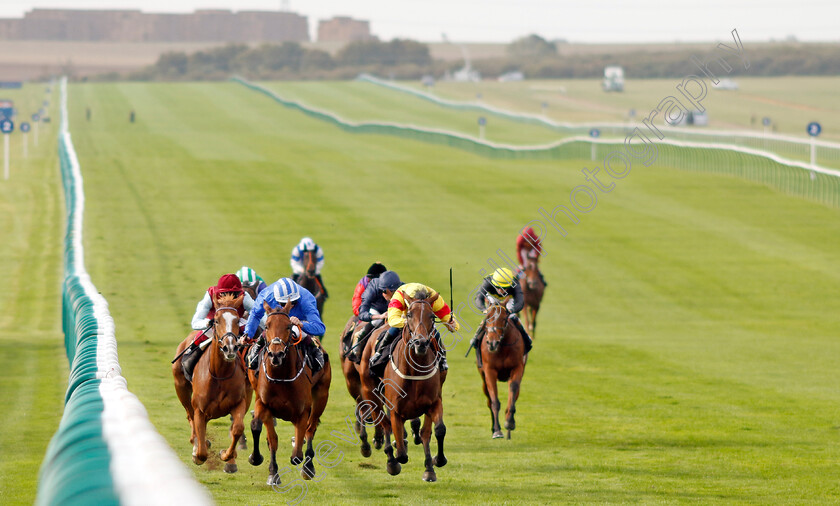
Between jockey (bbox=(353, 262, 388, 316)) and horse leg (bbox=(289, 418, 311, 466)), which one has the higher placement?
jockey (bbox=(353, 262, 388, 316))

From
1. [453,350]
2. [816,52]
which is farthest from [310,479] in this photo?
[816,52]

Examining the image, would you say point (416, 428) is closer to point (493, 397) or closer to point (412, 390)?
point (412, 390)

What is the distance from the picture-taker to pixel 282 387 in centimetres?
1116

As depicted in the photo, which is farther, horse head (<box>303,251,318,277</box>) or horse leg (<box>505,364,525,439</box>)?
horse head (<box>303,251,318,277</box>)

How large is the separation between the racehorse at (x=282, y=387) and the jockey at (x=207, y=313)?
616 mm

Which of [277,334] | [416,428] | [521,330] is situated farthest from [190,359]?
[521,330]

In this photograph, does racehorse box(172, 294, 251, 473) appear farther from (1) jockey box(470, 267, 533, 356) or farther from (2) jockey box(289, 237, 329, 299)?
(2) jockey box(289, 237, 329, 299)

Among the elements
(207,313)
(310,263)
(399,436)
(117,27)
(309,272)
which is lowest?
(399,436)

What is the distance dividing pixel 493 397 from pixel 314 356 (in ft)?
10.6

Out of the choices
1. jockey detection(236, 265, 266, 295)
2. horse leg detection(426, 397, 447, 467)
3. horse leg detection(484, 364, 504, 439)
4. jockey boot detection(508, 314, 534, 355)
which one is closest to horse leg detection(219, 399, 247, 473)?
horse leg detection(426, 397, 447, 467)

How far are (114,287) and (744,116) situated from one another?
60870 millimetres

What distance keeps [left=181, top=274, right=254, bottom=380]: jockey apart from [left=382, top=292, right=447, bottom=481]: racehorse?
154cm

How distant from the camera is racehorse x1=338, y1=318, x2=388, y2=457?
500 inches

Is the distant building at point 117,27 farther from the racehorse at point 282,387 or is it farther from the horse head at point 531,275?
the racehorse at point 282,387
